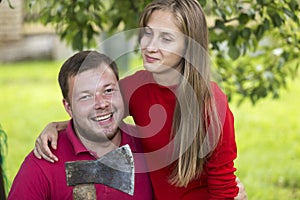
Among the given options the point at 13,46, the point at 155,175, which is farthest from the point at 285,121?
the point at 13,46

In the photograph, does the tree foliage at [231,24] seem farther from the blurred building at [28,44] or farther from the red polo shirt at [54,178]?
the blurred building at [28,44]

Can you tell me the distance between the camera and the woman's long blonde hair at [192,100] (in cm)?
235

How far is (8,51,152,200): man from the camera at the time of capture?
90.3 inches

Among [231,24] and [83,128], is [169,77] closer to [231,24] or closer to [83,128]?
[83,128]

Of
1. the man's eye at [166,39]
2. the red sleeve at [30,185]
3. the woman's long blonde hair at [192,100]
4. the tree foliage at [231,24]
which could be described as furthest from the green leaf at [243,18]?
the red sleeve at [30,185]

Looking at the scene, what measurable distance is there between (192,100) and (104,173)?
428 mm

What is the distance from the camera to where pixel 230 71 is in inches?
165

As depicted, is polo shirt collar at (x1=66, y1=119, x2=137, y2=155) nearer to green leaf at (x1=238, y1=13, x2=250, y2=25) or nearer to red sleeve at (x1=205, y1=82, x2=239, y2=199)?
red sleeve at (x1=205, y1=82, x2=239, y2=199)

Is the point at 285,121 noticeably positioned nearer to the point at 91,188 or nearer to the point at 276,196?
the point at 276,196

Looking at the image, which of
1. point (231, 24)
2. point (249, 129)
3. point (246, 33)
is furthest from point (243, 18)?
point (249, 129)

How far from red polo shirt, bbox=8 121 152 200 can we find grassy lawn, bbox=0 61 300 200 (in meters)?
1.41

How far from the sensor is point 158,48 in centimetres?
234

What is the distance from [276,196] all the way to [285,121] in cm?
214

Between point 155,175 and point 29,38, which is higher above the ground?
point 155,175
